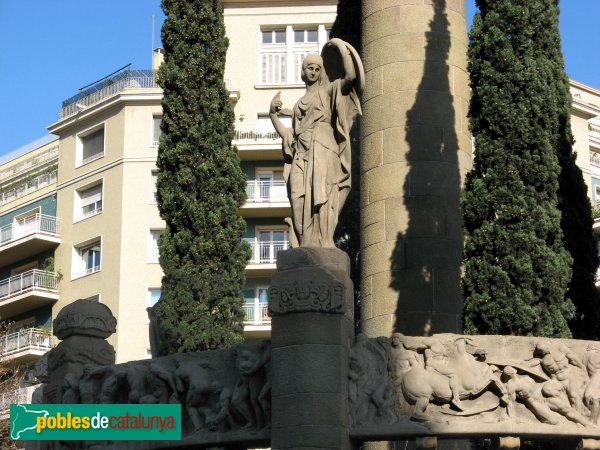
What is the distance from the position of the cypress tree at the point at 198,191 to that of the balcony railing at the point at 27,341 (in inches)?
1090

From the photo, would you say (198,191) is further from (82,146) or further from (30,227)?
(30,227)

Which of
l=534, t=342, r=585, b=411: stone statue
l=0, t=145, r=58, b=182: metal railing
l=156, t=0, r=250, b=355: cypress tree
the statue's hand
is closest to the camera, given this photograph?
l=534, t=342, r=585, b=411: stone statue

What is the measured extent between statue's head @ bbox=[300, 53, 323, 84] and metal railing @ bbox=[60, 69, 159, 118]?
39.4 meters

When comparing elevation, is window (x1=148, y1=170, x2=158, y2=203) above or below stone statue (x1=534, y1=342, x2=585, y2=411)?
above

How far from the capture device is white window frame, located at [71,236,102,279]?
186ft

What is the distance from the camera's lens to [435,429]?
57.2 ft

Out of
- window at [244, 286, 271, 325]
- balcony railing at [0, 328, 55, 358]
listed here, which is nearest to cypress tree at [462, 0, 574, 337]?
Result: window at [244, 286, 271, 325]

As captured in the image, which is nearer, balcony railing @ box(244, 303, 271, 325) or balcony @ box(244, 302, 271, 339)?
balcony @ box(244, 302, 271, 339)

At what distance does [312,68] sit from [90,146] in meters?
41.2

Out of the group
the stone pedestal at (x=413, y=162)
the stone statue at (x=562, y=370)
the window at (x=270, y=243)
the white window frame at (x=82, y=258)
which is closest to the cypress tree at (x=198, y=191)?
the stone pedestal at (x=413, y=162)

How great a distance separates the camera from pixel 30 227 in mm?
59375

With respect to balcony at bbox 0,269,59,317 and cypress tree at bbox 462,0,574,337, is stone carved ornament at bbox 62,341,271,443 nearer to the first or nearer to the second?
cypress tree at bbox 462,0,574,337

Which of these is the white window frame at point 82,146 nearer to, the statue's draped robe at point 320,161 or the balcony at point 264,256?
the balcony at point 264,256

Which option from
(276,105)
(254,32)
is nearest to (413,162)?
(276,105)
